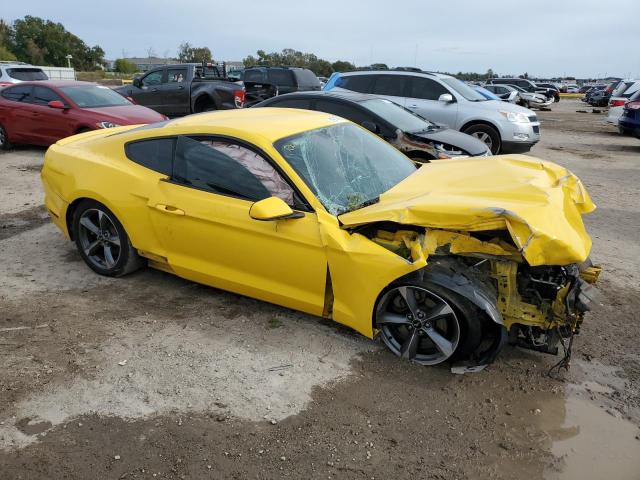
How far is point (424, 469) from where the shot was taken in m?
2.56

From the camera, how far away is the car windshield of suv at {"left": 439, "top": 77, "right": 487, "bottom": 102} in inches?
418

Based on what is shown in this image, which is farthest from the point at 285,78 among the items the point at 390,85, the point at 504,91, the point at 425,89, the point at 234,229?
the point at 504,91

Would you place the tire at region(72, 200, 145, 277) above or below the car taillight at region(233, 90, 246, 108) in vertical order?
below

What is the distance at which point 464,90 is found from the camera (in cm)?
1088

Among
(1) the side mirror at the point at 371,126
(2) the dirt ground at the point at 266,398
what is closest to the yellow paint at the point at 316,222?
(2) the dirt ground at the point at 266,398

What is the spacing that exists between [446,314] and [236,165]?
1.83 meters

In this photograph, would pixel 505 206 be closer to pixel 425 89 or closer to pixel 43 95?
pixel 425 89

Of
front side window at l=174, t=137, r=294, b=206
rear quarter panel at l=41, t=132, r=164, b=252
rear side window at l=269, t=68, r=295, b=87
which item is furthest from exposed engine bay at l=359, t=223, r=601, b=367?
rear side window at l=269, t=68, r=295, b=87

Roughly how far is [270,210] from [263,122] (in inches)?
43.2

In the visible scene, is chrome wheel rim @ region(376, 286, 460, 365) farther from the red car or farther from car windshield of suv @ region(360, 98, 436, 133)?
the red car

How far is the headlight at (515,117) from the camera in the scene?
10266 millimetres

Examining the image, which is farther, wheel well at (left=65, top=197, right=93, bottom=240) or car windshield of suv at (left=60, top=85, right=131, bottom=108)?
car windshield of suv at (left=60, top=85, right=131, bottom=108)

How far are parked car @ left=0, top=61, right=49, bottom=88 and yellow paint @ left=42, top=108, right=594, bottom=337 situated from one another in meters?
12.9

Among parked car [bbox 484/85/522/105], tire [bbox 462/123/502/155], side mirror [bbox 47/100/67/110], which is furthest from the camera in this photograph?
parked car [bbox 484/85/522/105]
